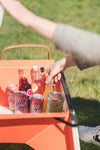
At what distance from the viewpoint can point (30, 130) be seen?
1132 mm

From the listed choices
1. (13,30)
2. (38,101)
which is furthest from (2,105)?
(13,30)

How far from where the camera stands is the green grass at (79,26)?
85.0 inches

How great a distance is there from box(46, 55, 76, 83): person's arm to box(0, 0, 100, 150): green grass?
689 millimetres

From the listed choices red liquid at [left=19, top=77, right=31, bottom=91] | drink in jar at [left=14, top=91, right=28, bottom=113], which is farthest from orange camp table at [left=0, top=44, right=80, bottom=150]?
red liquid at [left=19, top=77, right=31, bottom=91]

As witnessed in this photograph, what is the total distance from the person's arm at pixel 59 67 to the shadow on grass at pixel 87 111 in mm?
708

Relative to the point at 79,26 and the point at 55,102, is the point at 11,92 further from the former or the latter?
the point at 79,26

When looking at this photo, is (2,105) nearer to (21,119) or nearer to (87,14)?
(21,119)

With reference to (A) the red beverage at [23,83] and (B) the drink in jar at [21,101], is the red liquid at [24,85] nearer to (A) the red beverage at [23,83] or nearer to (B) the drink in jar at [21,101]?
(A) the red beverage at [23,83]

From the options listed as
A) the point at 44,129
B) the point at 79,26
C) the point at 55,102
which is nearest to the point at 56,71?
the point at 55,102

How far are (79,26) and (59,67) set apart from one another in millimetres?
2804

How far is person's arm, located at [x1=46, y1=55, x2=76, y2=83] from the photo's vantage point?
1422 mm

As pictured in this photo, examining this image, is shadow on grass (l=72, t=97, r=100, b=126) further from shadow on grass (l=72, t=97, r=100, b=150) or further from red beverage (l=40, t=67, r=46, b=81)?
red beverage (l=40, t=67, r=46, b=81)

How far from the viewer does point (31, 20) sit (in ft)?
3.15

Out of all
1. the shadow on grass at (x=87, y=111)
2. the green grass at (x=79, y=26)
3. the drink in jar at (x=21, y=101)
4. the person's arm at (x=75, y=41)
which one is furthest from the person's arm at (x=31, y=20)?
the shadow on grass at (x=87, y=111)
